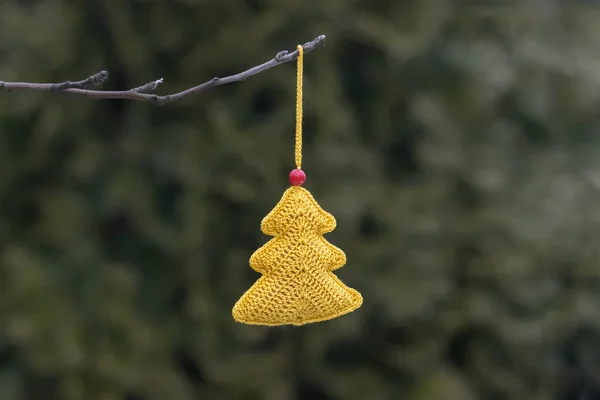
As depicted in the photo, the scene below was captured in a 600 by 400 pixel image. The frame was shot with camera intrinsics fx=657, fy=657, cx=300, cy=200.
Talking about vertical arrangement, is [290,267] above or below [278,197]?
below

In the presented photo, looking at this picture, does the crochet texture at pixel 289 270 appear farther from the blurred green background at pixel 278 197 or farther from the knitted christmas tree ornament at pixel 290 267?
the blurred green background at pixel 278 197

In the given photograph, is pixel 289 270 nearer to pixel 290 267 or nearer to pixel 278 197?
pixel 290 267

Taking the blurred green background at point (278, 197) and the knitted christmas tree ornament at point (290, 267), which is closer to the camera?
the knitted christmas tree ornament at point (290, 267)

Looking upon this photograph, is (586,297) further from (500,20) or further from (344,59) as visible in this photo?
(344,59)

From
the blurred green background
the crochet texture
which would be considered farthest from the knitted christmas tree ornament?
the blurred green background

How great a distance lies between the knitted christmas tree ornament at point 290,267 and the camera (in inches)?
28.3

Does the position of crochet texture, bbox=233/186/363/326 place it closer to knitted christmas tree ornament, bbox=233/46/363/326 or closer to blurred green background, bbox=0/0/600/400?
knitted christmas tree ornament, bbox=233/46/363/326

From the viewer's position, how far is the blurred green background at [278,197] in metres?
1.19

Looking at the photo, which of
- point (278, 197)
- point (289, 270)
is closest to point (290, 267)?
point (289, 270)

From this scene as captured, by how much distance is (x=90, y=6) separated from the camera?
4.00 ft

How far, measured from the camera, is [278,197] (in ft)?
3.99

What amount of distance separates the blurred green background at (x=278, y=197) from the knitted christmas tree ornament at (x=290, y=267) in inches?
18.5

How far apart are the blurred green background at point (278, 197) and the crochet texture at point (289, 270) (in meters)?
0.47

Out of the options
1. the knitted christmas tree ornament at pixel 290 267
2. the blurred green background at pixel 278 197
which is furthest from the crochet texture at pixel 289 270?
the blurred green background at pixel 278 197
